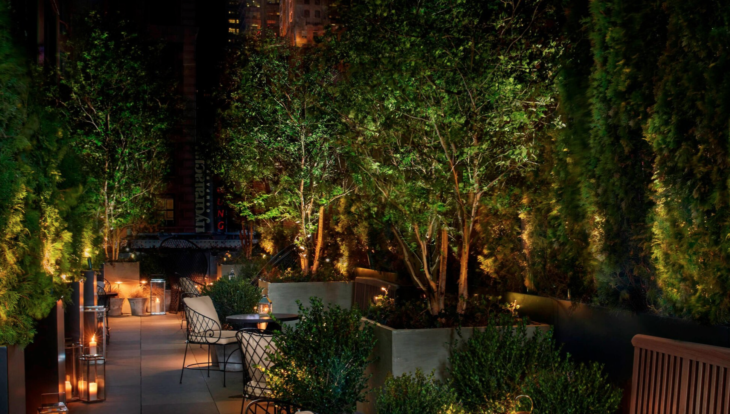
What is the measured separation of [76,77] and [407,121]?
1172 centimetres

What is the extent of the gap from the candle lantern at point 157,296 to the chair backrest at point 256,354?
9513 millimetres

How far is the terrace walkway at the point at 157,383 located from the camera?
681 cm

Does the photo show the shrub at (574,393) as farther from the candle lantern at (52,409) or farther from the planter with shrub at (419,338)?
the candle lantern at (52,409)

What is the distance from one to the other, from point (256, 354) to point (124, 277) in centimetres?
1024

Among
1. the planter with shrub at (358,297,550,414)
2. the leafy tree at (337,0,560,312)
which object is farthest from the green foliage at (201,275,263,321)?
the leafy tree at (337,0,560,312)

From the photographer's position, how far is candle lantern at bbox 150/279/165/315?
49.6 ft

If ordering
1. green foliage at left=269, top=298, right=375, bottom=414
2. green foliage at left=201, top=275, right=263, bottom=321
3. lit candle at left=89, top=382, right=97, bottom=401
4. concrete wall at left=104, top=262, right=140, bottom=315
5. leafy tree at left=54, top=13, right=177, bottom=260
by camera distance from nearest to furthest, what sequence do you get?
green foliage at left=269, top=298, right=375, bottom=414 → lit candle at left=89, top=382, right=97, bottom=401 → green foliage at left=201, top=275, right=263, bottom=321 → concrete wall at left=104, top=262, right=140, bottom=315 → leafy tree at left=54, top=13, right=177, bottom=260

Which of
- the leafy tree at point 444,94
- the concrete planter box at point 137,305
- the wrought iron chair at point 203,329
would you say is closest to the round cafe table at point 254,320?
the wrought iron chair at point 203,329

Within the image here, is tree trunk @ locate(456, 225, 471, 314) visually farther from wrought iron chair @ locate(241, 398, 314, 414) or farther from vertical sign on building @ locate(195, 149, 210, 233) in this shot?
vertical sign on building @ locate(195, 149, 210, 233)

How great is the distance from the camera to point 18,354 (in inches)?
173

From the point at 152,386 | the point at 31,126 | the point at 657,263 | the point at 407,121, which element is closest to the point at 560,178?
the point at 657,263

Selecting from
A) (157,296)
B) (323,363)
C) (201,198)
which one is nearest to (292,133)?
(157,296)

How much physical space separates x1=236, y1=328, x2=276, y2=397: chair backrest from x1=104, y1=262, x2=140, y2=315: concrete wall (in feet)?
32.7

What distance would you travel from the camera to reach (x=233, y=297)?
10.1 m
